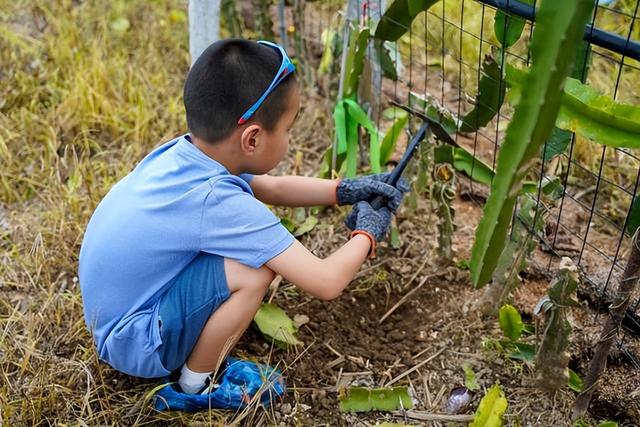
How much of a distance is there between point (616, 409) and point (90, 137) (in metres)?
2.08

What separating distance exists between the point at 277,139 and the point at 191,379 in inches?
24.3

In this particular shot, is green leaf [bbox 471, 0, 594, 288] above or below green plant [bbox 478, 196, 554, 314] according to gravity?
above

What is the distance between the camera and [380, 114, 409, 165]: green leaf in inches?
90.0

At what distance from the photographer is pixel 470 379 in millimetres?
1840

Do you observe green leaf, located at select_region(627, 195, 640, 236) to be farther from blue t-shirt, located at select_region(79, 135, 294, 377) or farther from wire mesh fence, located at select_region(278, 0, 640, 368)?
blue t-shirt, located at select_region(79, 135, 294, 377)

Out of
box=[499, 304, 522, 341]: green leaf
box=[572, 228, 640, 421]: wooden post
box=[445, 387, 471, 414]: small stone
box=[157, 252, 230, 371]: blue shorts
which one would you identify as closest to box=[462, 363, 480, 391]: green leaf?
box=[445, 387, 471, 414]: small stone

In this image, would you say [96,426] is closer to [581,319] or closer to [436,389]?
[436,389]

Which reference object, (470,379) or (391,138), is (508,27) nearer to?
(391,138)

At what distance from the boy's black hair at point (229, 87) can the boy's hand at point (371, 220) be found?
14.0 inches

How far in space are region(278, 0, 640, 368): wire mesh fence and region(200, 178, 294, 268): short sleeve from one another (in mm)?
670

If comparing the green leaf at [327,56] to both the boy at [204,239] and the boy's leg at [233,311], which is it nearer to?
the boy at [204,239]

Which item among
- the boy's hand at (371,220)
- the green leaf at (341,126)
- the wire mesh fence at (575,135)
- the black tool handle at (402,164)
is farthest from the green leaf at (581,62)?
the green leaf at (341,126)

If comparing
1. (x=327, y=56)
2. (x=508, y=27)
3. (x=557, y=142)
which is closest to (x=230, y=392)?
(x=557, y=142)

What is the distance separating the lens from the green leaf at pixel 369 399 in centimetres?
176
